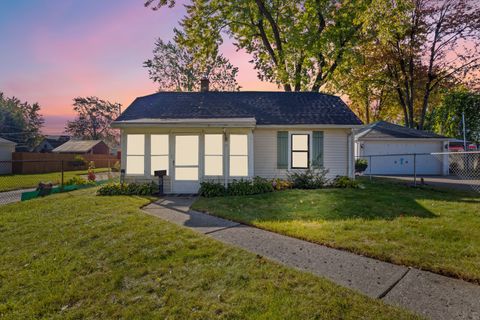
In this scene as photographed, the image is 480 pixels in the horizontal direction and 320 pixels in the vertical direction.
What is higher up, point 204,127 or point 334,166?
point 204,127

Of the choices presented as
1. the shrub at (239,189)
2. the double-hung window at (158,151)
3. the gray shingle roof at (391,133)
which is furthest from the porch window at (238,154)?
the gray shingle roof at (391,133)

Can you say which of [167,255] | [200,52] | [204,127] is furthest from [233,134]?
[200,52]

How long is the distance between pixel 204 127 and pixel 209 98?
4.22 metres

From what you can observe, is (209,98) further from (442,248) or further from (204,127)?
(442,248)

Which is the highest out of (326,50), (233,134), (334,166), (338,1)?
(338,1)

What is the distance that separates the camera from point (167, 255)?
367cm

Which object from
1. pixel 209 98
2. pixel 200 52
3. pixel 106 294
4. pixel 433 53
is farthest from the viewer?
pixel 433 53

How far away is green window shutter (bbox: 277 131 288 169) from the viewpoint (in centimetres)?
1005

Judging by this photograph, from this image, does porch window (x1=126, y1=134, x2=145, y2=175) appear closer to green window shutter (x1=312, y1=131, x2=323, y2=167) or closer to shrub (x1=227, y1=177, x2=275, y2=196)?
shrub (x1=227, y1=177, x2=275, y2=196)

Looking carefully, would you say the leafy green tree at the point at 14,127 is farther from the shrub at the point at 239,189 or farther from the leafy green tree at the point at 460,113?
the leafy green tree at the point at 460,113

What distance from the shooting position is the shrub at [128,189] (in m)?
8.72

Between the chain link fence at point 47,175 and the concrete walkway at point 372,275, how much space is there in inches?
355

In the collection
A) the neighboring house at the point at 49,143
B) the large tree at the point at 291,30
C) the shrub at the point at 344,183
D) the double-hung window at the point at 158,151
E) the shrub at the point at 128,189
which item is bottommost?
the shrub at the point at 128,189

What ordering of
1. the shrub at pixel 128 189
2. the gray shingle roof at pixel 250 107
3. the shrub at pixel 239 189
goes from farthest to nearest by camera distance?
1. the gray shingle roof at pixel 250 107
2. the shrub at pixel 128 189
3. the shrub at pixel 239 189
